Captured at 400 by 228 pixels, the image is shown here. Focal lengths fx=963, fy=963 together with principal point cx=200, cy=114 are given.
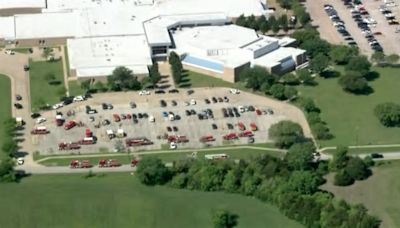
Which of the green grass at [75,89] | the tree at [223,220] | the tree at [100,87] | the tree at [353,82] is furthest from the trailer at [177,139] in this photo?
the tree at [353,82]

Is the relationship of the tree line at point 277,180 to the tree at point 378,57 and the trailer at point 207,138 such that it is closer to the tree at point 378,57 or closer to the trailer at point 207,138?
the trailer at point 207,138

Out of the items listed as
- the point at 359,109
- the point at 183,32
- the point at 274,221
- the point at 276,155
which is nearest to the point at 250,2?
the point at 183,32

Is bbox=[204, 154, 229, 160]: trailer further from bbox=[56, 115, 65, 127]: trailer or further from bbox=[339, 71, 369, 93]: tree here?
bbox=[339, 71, 369, 93]: tree

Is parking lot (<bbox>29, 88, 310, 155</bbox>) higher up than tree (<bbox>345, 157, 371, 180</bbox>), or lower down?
higher up

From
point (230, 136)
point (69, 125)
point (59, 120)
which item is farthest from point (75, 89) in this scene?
point (230, 136)

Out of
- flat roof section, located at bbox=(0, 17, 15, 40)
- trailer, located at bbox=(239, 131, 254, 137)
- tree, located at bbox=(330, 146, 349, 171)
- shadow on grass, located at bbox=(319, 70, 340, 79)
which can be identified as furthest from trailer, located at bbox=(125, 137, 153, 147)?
flat roof section, located at bbox=(0, 17, 15, 40)
